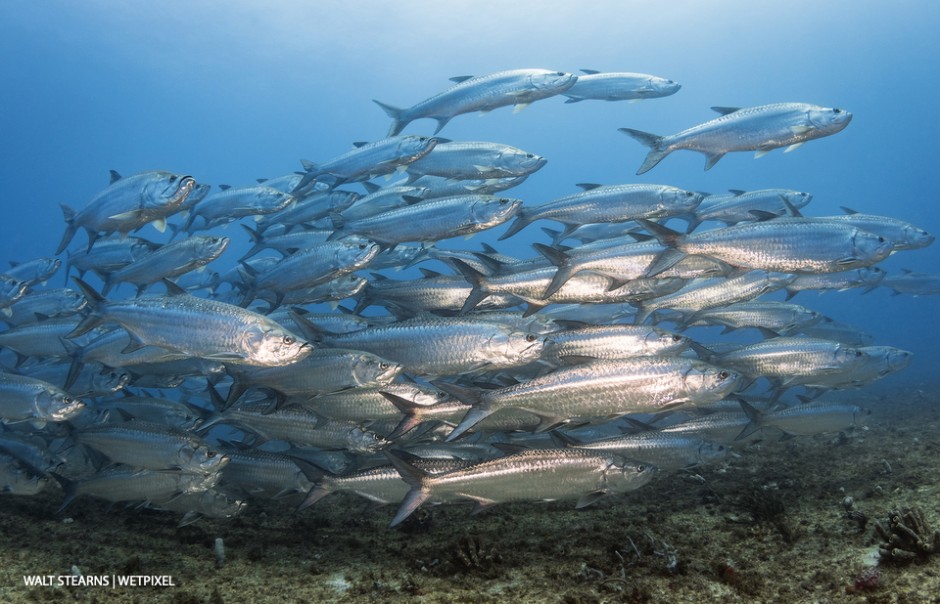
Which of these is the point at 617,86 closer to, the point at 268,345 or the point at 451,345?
the point at 451,345

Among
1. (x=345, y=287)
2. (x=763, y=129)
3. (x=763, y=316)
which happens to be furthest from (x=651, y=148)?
(x=345, y=287)

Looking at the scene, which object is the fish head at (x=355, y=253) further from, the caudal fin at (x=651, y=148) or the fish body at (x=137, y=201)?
the caudal fin at (x=651, y=148)

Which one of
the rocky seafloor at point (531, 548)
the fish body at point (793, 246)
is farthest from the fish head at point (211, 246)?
the fish body at point (793, 246)

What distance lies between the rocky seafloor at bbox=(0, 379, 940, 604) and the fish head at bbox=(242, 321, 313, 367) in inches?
67.3

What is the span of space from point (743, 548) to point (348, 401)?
3867 millimetres

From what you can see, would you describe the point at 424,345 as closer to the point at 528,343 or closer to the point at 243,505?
the point at 528,343

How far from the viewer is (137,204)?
588 centimetres

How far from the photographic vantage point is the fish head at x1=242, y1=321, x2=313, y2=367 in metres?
4.29

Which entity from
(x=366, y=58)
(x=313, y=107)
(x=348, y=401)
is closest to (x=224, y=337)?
(x=348, y=401)

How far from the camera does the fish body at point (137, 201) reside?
19.0 ft

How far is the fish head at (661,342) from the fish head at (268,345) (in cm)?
336

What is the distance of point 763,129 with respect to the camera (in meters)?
6.42

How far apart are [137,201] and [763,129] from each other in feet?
24.8

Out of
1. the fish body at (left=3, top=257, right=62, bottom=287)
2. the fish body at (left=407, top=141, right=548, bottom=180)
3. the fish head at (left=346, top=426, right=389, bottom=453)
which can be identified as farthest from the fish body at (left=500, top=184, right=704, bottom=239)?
the fish body at (left=3, top=257, right=62, bottom=287)
